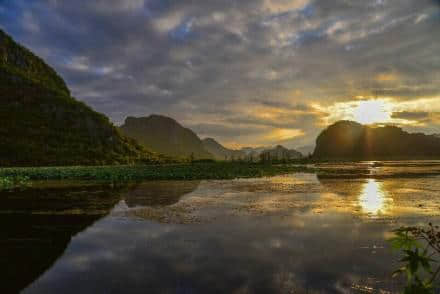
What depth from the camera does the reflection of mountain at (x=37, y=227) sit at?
12.9 m

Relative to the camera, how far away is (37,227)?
65.0 ft

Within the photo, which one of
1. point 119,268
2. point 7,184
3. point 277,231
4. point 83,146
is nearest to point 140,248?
point 119,268

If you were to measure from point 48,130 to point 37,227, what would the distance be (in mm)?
126273

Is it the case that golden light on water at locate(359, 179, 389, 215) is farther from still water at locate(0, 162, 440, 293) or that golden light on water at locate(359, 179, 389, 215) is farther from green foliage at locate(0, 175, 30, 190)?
green foliage at locate(0, 175, 30, 190)

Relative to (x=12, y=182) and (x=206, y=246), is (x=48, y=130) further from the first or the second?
(x=206, y=246)

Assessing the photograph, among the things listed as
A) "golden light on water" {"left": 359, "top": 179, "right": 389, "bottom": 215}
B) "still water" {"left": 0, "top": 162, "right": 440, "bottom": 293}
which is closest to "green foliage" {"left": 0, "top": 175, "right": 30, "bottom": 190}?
"still water" {"left": 0, "top": 162, "right": 440, "bottom": 293}

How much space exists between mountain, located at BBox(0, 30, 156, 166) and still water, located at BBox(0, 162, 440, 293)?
98134 millimetres

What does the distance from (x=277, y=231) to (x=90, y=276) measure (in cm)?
988

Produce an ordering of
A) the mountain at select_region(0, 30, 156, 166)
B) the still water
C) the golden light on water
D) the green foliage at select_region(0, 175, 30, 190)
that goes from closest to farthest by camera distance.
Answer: the still water → the golden light on water → the green foliage at select_region(0, 175, 30, 190) → the mountain at select_region(0, 30, 156, 166)

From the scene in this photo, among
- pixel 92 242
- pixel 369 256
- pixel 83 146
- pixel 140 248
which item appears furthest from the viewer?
pixel 83 146

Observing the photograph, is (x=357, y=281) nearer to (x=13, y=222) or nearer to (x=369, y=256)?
(x=369, y=256)

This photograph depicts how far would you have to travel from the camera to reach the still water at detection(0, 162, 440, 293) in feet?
36.3

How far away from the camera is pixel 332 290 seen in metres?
10.1

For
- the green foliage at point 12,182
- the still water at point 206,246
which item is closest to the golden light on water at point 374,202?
the still water at point 206,246
